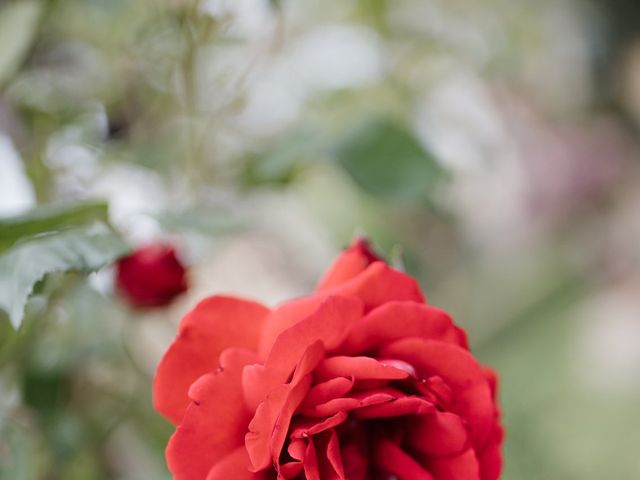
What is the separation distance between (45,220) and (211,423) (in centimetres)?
12

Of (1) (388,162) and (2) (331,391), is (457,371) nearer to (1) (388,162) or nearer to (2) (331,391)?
(2) (331,391)

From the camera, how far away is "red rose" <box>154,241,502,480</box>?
0.63 feet

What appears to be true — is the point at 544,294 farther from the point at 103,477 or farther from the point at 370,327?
the point at 370,327

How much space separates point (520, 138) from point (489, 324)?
0.39m

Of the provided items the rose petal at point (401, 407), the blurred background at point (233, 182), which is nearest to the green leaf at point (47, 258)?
the blurred background at point (233, 182)

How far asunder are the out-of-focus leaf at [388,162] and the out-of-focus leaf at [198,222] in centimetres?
10

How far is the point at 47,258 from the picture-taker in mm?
240

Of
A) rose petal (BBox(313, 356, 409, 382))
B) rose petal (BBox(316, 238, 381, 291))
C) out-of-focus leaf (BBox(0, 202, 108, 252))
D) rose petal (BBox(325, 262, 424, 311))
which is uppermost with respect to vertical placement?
out-of-focus leaf (BBox(0, 202, 108, 252))

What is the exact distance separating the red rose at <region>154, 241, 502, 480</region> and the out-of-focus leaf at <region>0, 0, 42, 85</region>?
0.22m

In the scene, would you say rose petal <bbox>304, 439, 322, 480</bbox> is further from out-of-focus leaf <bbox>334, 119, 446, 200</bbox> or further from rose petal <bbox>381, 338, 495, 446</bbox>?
out-of-focus leaf <bbox>334, 119, 446, 200</bbox>

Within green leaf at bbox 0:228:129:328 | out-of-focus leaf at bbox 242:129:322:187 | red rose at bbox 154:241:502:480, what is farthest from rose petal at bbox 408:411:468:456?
out-of-focus leaf at bbox 242:129:322:187

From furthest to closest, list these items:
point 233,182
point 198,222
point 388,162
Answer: point 233,182 → point 388,162 → point 198,222

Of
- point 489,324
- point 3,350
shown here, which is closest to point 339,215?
point 3,350

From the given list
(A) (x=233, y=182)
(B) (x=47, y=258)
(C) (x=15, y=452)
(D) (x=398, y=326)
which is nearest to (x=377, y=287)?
(D) (x=398, y=326)
